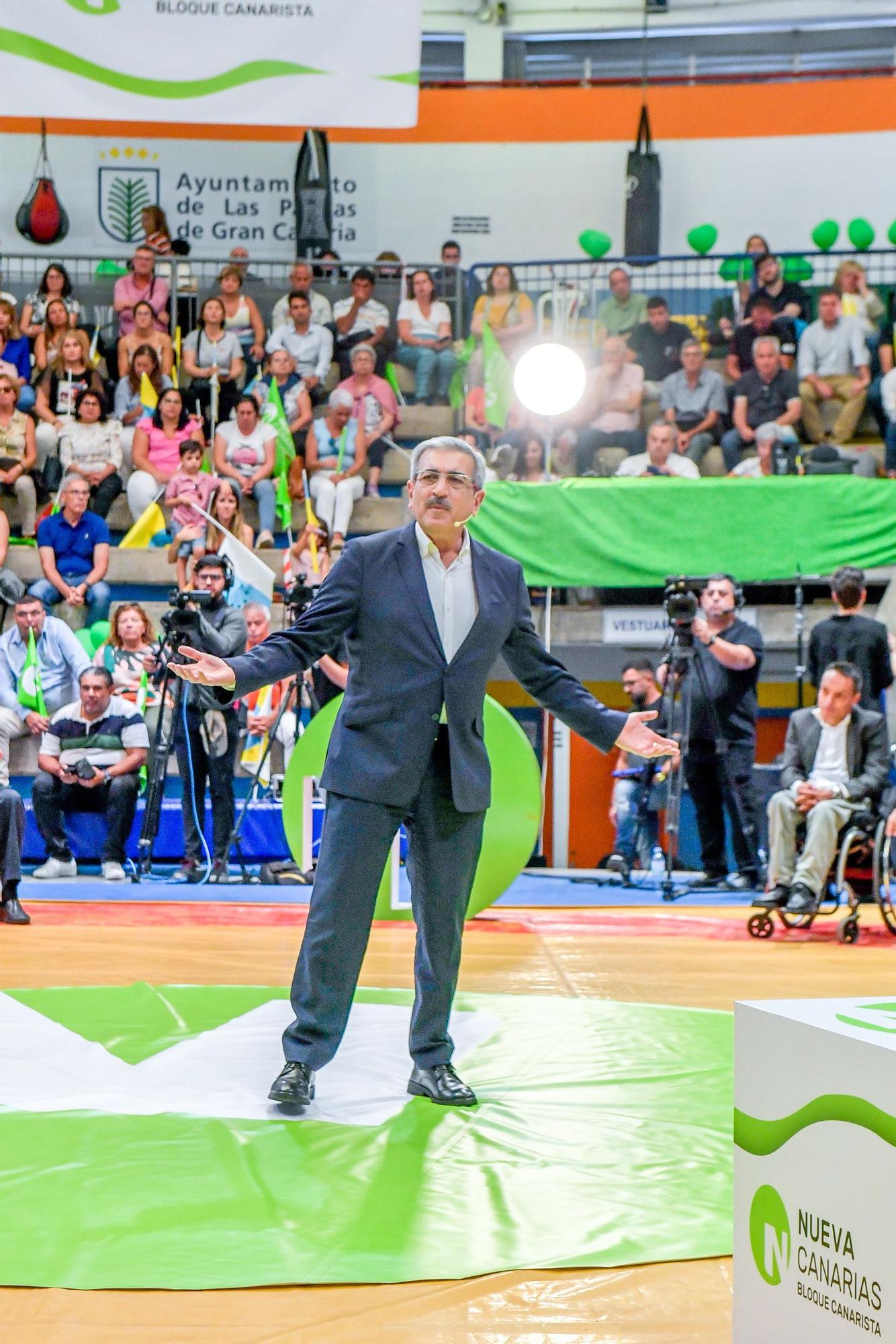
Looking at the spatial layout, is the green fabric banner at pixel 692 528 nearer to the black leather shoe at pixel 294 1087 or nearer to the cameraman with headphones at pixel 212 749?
the cameraman with headphones at pixel 212 749

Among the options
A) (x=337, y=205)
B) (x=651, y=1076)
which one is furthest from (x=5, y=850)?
(x=337, y=205)

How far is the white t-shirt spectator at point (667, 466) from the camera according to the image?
9648 mm

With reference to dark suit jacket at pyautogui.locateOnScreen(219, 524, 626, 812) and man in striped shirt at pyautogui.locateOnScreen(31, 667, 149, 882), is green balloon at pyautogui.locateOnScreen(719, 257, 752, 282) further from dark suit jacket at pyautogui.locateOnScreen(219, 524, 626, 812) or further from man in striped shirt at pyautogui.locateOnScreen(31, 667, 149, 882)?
dark suit jacket at pyautogui.locateOnScreen(219, 524, 626, 812)

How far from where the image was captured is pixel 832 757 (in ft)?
21.2

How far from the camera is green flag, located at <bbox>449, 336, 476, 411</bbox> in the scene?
10.8 metres

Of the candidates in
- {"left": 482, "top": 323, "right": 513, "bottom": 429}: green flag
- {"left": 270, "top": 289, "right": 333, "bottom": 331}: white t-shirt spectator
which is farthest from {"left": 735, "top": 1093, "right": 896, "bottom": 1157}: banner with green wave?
{"left": 270, "top": 289, "right": 333, "bottom": 331}: white t-shirt spectator

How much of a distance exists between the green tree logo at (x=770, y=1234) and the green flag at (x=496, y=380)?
893cm

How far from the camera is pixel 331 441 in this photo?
1055cm

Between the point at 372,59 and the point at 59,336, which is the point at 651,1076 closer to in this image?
the point at 372,59

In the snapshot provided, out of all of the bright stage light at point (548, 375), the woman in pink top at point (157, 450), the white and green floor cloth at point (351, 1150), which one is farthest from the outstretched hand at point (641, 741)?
the woman in pink top at point (157, 450)

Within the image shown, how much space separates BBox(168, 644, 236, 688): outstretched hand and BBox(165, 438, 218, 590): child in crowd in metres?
6.70

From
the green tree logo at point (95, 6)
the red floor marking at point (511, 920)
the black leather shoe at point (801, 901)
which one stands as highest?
the green tree logo at point (95, 6)

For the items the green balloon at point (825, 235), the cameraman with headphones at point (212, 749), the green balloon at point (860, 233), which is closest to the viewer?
the cameraman with headphones at point (212, 749)

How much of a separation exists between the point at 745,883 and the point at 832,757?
1.35 metres
